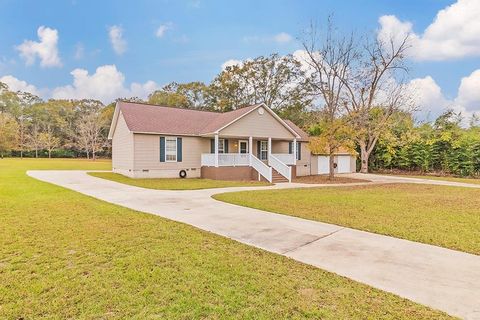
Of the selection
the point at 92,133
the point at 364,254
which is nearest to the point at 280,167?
the point at 364,254

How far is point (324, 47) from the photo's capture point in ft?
75.0

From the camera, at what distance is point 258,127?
68.5 feet

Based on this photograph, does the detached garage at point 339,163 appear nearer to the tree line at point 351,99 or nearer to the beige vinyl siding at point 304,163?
the beige vinyl siding at point 304,163

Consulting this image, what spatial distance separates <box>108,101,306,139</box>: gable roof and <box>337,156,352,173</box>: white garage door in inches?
406

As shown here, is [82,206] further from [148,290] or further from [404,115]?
[404,115]

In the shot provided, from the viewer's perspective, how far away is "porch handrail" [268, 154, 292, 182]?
1967 centimetres

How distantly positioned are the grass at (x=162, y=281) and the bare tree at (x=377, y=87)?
79.0 feet

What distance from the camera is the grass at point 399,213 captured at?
6.13m

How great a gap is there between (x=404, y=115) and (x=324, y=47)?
1178cm

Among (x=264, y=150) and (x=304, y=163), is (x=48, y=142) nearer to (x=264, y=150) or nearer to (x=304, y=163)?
(x=264, y=150)

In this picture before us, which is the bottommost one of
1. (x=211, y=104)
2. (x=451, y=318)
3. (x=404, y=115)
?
(x=451, y=318)

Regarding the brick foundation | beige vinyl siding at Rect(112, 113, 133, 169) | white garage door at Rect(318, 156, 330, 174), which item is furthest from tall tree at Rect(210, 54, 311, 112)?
the brick foundation

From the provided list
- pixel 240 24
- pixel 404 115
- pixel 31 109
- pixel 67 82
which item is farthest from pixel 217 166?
pixel 31 109

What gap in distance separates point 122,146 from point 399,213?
17905 millimetres
